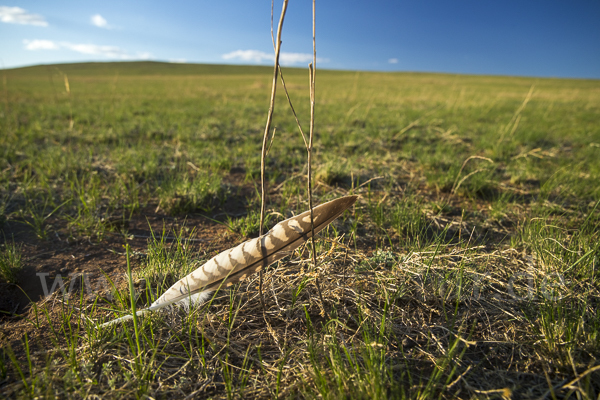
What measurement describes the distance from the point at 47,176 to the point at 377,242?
10.2ft

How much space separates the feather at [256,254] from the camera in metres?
1.25

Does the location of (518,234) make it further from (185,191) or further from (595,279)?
(185,191)

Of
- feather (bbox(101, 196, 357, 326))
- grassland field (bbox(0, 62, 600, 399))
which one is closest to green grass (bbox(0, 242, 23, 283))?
grassland field (bbox(0, 62, 600, 399))

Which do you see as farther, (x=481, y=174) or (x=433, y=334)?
(x=481, y=174)

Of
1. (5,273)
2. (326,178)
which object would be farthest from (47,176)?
(326,178)

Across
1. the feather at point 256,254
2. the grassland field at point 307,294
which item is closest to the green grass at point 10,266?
the grassland field at point 307,294

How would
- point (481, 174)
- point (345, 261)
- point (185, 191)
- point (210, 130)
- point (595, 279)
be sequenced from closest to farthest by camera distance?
1. point (595, 279)
2. point (345, 261)
3. point (185, 191)
4. point (481, 174)
5. point (210, 130)

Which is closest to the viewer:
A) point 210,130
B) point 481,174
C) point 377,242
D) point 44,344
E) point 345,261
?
point 44,344

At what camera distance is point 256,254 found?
1.28 meters

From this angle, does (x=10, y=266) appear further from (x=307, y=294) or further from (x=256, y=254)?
(x=307, y=294)

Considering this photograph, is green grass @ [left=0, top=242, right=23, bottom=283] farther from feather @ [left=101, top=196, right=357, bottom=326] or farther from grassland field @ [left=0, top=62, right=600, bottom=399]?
feather @ [left=101, top=196, right=357, bottom=326]

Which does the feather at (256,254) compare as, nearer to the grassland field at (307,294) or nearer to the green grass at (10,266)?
the grassland field at (307,294)

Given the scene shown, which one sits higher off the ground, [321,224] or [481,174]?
[321,224]

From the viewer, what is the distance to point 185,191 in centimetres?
247
